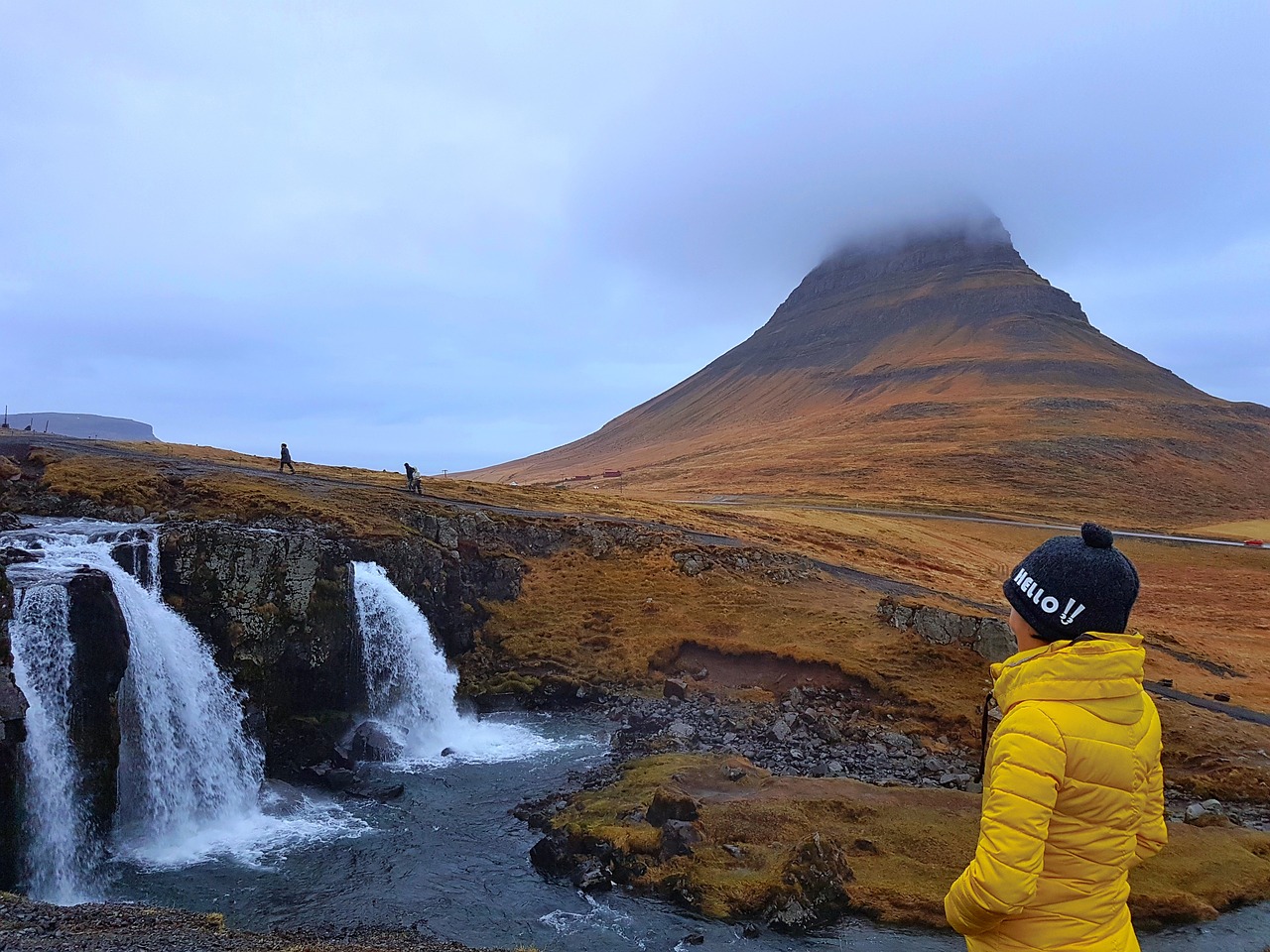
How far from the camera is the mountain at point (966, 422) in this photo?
90125mm

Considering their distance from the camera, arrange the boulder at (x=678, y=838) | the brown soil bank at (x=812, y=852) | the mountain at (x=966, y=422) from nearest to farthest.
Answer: the brown soil bank at (x=812, y=852)
the boulder at (x=678, y=838)
the mountain at (x=966, y=422)

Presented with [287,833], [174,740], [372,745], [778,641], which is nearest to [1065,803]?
[287,833]

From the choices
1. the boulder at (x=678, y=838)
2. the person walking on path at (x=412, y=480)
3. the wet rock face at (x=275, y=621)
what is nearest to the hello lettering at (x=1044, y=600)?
the boulder at (x=678, y=838)

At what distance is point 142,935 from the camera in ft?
37.7

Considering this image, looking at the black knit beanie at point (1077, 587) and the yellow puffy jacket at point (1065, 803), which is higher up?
the black knit beanie at point (1077, 587)

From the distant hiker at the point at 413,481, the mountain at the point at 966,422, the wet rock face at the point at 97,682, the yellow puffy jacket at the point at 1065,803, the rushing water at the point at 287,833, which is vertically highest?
the mountain at the point at 966,422

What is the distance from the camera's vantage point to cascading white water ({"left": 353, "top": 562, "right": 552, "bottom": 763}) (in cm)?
2569

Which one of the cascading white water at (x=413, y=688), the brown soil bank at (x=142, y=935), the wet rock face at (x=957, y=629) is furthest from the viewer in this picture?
the wet rock face at (x=957, y=629)

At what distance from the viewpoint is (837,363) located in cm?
17938

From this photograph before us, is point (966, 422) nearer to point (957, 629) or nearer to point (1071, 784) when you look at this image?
point (957, 629)

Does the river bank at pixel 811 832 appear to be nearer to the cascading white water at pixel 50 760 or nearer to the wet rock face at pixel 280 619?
the wet rock face at pixel 280 619

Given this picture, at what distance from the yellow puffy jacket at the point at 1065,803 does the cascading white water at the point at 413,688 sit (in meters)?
22.2

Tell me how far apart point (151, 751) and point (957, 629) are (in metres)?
25.1

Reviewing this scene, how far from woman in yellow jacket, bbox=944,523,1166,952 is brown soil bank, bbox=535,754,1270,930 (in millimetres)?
12032
